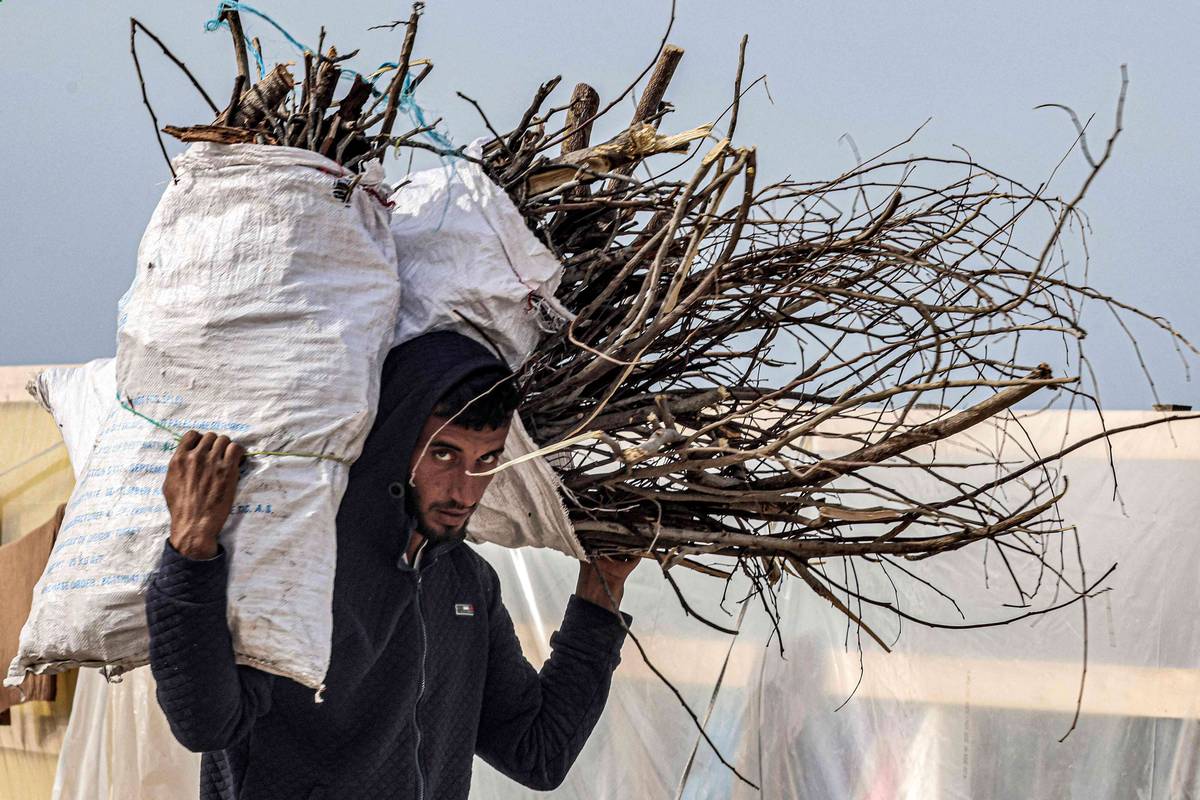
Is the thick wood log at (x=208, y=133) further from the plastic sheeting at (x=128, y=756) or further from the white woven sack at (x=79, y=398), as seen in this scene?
the plastic sheeting at (x=128, y=756)

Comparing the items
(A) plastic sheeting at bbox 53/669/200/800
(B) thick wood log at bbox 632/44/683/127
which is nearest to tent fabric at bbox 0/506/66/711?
(A) plastic sheeting at bbox 53/669/200/800

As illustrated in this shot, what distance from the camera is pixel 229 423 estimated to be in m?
1.04

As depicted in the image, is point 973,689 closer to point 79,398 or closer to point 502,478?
point 502,478

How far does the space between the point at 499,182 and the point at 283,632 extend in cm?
51

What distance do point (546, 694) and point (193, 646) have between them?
0.67 meters

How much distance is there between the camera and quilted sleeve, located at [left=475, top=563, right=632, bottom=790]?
1536mm

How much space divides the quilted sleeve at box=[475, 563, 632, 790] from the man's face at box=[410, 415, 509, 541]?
1.13 feet

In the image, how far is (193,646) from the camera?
0.98 m

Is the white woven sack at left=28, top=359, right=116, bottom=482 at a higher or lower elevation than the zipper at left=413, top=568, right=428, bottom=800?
higher

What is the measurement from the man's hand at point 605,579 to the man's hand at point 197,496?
1.83 feet

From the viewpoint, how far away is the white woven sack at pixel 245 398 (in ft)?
3.31

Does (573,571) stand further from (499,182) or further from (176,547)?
(176,547)

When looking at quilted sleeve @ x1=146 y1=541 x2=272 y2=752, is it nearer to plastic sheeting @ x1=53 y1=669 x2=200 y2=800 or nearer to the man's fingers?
the man's fingers

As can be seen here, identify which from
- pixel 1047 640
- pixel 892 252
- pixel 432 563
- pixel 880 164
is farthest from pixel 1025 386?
pixel 1047 640
